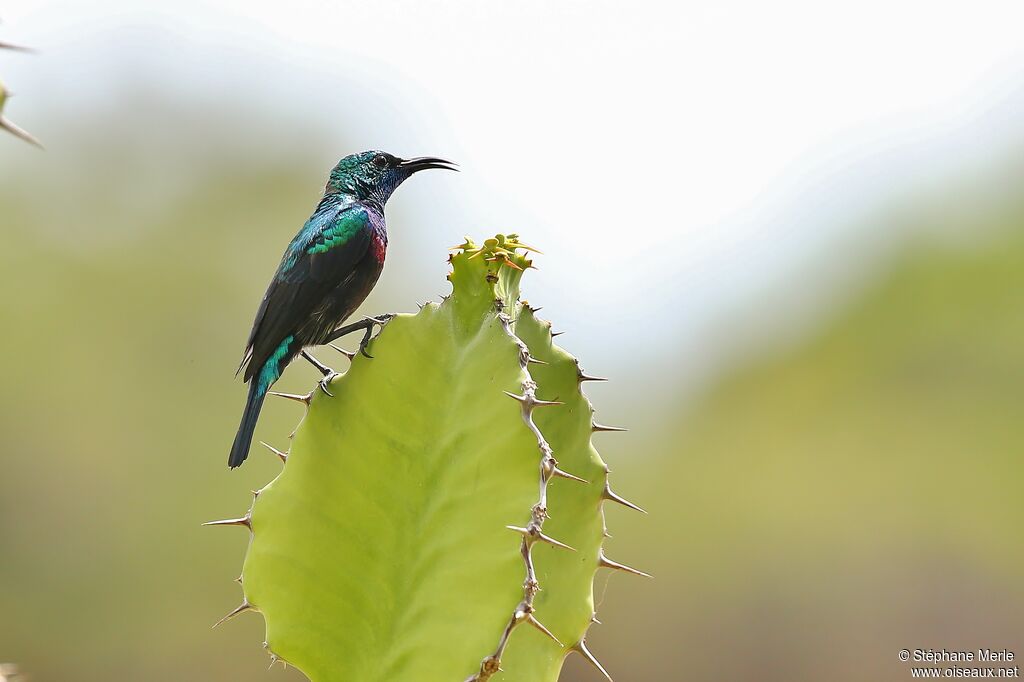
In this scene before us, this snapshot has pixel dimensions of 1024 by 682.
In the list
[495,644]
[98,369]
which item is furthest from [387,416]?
[98,369]

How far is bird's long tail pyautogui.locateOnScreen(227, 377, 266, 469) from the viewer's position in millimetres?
3082

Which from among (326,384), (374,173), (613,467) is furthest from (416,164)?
(613,467)

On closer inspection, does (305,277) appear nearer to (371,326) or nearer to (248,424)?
(248,424)

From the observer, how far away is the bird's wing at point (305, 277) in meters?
3.20

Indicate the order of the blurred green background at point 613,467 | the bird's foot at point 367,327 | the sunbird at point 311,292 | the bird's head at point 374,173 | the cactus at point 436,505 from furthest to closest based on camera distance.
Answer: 1. the blurred green background at point 613,467
2. the bird's head at point 374,173
3. the sunbird at point 311,292
4. the bird's foot at point 367,327
5. the cactus at point 436,505

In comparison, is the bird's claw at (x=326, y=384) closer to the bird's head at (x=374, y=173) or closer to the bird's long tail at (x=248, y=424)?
the bird's long tail at (x=248, y=424)

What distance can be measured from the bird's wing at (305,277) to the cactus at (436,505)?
1.01 m

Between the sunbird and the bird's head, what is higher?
the bird's head

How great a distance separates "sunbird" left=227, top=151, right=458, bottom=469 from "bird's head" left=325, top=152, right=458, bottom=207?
8.3 inches

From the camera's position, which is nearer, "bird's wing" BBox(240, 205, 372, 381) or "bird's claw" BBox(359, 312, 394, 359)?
"bird's claw" BBox(359, 312, 394, 359)

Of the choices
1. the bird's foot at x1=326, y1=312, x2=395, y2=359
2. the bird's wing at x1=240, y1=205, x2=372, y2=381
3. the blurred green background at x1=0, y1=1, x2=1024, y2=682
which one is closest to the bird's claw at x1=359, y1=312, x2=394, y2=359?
the bird's foot at x1=326, y1=312, x2=395, y2=359

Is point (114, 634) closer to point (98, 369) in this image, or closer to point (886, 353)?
point (98, 369)

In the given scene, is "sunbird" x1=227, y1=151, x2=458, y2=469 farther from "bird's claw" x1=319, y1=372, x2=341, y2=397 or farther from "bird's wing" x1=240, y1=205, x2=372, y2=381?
"bird's claw" x1=319, y1=372, x2=341, y2=397

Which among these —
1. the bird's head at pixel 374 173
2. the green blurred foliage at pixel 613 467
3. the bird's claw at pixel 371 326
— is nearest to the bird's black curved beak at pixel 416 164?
the bird's head at pixel 374 173
